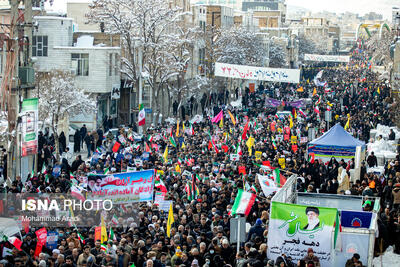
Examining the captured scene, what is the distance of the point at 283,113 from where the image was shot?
1575 inches

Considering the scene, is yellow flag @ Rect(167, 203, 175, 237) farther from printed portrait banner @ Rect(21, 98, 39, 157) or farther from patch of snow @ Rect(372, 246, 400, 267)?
printed portrait banner @ Rect(21, 98, 39, 157)

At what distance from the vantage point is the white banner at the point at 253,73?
5038 cm

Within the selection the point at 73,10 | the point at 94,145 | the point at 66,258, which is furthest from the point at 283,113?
the point at 66,258

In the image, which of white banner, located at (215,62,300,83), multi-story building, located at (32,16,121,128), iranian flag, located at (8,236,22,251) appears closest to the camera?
iranian flag, located at (8,236,22,251)

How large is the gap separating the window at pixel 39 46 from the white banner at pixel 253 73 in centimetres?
1175

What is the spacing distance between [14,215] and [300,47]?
417ft

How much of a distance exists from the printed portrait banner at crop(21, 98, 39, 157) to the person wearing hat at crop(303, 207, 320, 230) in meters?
11.0

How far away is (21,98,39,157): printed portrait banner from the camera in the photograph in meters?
22.6

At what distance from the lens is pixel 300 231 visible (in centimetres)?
1345

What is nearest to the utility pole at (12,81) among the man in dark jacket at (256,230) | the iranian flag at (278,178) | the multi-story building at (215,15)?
the iranian flag at (278,178)

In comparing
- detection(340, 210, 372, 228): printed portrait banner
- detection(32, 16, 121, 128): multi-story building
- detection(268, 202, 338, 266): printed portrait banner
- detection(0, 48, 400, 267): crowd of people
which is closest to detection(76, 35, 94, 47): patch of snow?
detection(32, 16, 121, 128): multi-story building

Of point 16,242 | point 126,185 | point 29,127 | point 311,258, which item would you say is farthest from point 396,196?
point 29,127

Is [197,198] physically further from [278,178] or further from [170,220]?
[170,220]

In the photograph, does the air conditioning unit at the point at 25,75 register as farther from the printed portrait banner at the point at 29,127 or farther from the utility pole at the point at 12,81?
the printed portrait banner at the point at 29,127
